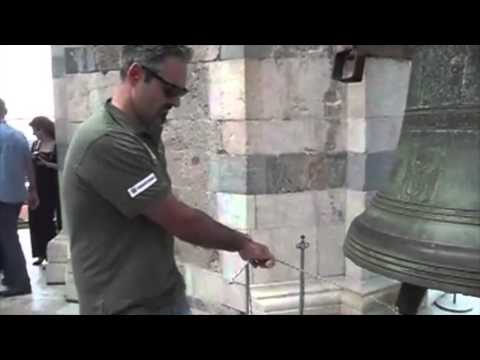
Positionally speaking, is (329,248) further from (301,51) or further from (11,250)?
(11,250)

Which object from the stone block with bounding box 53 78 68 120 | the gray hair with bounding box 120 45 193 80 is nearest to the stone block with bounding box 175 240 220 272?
the stone block with bounding box 53 78 68 120

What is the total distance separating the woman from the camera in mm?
5750

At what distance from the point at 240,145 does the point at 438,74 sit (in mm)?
1765

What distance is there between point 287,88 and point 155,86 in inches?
70.1

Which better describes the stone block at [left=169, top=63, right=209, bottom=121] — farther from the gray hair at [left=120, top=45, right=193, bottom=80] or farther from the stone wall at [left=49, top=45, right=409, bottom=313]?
the gray hair at [left=120, top=45, right=193, bottom=80]

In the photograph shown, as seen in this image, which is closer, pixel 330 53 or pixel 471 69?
pixel 471 69

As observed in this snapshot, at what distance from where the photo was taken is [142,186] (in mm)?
1729

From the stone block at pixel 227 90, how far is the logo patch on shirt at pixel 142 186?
71.5 inches

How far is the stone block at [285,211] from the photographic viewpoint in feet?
11.8

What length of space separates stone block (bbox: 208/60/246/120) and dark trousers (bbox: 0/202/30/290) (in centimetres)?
206

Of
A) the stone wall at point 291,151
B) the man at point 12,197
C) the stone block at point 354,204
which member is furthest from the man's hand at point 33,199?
the stone block at point 354,204

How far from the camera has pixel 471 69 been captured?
183 centimetres
